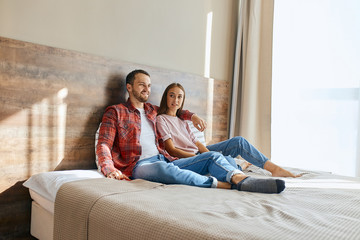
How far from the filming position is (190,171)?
1640mm

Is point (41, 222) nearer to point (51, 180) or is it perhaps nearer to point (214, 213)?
point (51, 180)

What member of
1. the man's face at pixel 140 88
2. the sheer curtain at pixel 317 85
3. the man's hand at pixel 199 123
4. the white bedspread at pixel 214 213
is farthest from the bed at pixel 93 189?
the sheer curtain at pixel 317 85

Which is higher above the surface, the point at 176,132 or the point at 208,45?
the point at 208,45

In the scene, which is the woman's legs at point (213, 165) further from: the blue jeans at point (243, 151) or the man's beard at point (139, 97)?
the man's beard at point (139, 97)

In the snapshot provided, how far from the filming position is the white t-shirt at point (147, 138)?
2.03 meters

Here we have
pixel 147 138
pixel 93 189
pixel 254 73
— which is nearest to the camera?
pixel 93 189

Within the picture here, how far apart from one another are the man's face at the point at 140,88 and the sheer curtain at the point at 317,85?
1570 millimetres

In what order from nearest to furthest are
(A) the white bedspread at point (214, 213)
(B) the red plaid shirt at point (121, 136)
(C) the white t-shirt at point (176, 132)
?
1. (A) the white bedspread at point (214, 213)
2. (B) the red plaid shirt at point (121, 136)
3. (C) the white t-shirt at point (176, 132)

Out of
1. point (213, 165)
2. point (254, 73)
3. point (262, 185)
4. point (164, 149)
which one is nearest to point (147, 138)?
point (164, 149)

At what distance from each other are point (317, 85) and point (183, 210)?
226 centimetres

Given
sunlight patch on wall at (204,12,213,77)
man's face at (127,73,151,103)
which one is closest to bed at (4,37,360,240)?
man's face at (127,73,151,103)

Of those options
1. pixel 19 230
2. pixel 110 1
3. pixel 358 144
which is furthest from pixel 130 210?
pixel 358 144

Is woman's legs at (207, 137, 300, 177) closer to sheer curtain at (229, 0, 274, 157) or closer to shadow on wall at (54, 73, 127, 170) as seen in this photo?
shadow on wall at (54, 73, 127, 170)

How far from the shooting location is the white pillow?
1.54 meters
